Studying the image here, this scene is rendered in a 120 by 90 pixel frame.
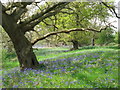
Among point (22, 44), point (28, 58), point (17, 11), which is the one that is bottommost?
point (28, 58)

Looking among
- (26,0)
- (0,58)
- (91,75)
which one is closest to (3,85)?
(91,75)

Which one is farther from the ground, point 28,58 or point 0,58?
point 28,58

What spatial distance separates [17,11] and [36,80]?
5069mm

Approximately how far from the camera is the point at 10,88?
625cm

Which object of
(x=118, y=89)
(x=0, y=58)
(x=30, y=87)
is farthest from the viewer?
(x=0, y=58)

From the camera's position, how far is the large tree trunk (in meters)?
9.36

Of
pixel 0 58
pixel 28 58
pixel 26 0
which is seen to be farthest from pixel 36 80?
pixel 0 58

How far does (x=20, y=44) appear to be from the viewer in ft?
32.1

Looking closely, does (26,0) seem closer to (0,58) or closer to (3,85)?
(3,85)

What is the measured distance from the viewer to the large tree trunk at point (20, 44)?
A: 9.36 m

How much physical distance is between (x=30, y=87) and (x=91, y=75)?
2.90 m

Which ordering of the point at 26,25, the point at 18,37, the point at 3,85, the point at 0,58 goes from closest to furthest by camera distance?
the point at 3,85, the point at 18,37, the point at 26,25, the point at 0,58

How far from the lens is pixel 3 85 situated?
6.91 metres

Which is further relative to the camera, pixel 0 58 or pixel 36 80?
pixel 0 58
